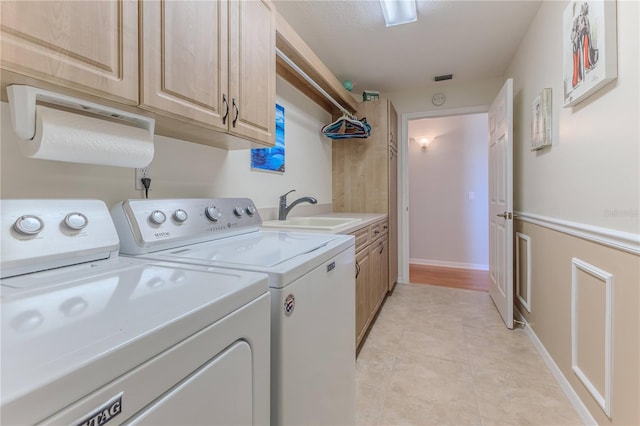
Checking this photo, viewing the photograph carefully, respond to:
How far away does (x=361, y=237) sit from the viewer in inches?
78.7

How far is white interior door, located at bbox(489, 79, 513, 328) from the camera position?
2357 millimetres

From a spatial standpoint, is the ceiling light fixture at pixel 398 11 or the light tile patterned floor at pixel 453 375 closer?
the light tile patterned floor at pixel 453 375

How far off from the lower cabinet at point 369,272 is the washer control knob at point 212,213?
89 cm

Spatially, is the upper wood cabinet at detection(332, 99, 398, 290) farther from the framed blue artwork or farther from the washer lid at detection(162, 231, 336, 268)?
the washer lid at detection(162, 231, 336, 268)

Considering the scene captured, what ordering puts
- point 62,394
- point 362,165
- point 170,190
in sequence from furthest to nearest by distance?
point 362,165 < point 170,190 < point 62,394

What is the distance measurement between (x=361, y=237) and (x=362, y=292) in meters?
0.39

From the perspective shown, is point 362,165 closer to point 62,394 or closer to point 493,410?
point 493,410

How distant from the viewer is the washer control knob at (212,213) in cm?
120

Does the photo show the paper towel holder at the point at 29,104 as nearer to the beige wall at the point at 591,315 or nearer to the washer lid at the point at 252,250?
the washer lid at the point at 252,250

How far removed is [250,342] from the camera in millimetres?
611

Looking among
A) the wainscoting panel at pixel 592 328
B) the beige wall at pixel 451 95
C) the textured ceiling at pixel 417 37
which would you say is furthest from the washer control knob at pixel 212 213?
the beige wall at pixel 451 95

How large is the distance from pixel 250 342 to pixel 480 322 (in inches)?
99.4

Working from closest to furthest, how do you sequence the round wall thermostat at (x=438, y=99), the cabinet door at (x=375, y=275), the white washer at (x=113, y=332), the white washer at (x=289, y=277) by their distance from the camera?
1. the white washer at (x=113, y=332)
2. the white washer at (x=289, y=277)
3. the cabinet door at (x=375, y=275)
4. the round wall thermostat at (x=438, y=99)

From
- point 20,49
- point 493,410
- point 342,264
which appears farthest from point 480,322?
point 20,49
